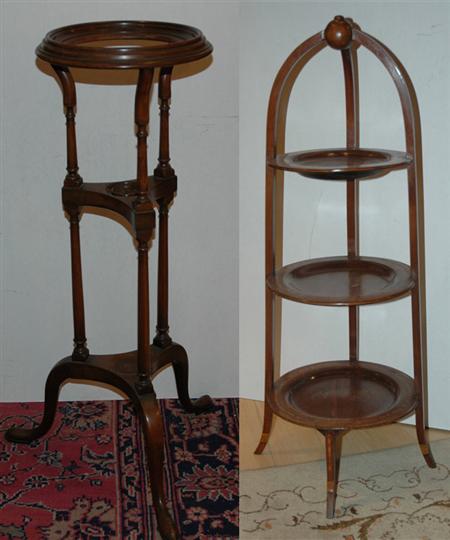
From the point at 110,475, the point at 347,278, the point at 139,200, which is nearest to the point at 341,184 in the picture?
the point at 347,278

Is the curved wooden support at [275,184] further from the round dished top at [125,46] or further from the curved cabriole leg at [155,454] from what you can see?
the curved cabriole leg at [155,454]

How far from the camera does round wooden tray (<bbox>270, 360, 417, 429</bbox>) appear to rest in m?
2.55

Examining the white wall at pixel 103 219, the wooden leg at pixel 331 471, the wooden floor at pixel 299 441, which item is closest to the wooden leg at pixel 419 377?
the wooden floor at pixel 299 441

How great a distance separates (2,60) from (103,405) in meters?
1.20

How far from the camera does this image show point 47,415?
2.86 m

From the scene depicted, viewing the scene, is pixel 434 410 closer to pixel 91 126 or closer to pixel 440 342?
pixel 440 342

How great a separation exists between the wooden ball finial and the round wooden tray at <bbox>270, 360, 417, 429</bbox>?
1.02m

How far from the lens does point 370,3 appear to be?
2631 millimetres

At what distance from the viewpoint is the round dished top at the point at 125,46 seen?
7.22 ft

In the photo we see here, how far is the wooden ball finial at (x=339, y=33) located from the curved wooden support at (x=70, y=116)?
0.72 metres

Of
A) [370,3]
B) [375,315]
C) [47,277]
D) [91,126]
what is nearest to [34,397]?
[47,277]

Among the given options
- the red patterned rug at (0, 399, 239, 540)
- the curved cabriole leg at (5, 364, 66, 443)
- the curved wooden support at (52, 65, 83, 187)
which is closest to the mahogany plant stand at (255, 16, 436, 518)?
the red patterned rug at (0, 399, 239, 540)

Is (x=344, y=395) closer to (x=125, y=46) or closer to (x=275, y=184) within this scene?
(x=275, y=184)

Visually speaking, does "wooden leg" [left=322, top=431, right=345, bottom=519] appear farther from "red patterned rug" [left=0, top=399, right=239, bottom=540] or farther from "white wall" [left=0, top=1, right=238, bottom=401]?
"white wall" [left=0, top=1, right=238, bottom=401]
